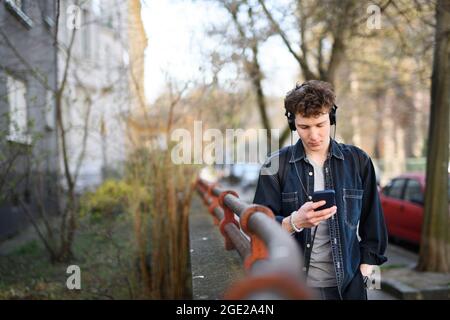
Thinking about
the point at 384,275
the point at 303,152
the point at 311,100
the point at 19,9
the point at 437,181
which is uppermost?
the point at 19,9

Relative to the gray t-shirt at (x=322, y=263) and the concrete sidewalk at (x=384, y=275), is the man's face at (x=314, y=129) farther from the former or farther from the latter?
the concrete sidewalk at (x=384, y=275)

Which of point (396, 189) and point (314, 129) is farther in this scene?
point (396, 189)

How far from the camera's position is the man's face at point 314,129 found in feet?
9.23

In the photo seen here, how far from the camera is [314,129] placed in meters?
2.83

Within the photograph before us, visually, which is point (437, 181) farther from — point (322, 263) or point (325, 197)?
point (325, 197)

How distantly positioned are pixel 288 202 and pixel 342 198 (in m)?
0.26

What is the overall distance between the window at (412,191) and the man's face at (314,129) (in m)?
9.68

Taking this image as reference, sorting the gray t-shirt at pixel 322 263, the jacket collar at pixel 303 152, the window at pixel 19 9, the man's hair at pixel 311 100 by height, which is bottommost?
the gray t-shirt at pixel 322 263

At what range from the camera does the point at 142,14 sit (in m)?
7.41

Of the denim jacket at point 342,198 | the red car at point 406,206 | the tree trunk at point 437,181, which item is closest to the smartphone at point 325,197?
the denim jacket at point 342,198

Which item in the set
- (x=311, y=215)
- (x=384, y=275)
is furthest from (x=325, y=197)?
(x=384, y=275)

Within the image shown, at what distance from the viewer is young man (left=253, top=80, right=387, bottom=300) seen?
9.18 ft
